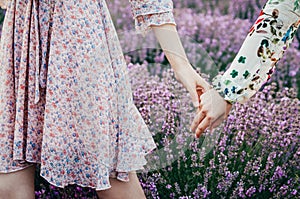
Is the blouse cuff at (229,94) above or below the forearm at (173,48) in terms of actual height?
below

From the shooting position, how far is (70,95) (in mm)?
1880

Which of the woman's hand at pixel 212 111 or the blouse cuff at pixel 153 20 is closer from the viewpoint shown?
the woman's hand at pixel 212 111

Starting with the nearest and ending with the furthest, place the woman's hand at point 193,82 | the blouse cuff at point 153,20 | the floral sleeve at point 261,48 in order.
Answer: the floral sleeve at point 261,48 → the woman's hand at point 193,82 → the blouse cuff at point 153,20

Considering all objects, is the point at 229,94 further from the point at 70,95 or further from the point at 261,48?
the point at 70,95

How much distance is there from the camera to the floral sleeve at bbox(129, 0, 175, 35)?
1.86 m

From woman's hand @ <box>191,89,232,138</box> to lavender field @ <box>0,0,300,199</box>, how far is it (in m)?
0.21

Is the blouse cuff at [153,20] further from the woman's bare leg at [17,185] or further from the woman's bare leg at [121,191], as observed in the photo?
the woman's bare leg at [17,185]

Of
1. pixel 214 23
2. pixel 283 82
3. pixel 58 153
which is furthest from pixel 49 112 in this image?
pixel 214 23

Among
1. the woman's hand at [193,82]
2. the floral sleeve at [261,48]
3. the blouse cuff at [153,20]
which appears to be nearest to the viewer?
the floral sleeve at [261,48]

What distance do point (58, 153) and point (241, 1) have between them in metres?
2.89

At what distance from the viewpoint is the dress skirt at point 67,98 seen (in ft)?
6.14

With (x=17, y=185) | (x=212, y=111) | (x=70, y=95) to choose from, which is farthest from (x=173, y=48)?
(x=17, y=185)

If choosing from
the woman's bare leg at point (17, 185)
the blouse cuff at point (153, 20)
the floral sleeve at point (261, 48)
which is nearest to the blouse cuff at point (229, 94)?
the floral sleeve at point (261, 48)

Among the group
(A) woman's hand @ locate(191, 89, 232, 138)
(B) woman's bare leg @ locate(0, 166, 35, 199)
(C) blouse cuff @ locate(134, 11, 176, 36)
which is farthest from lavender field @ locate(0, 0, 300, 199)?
(B) woman's bare leg @ locate(0, 166, 35, 199)
